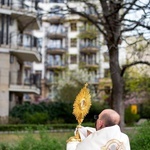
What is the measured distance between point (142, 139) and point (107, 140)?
470 centimetres

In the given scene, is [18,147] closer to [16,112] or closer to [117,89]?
[117,89]

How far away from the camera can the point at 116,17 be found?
14539 millimetres

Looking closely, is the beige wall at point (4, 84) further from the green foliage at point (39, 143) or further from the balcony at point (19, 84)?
the green foliage at point (39, 143)

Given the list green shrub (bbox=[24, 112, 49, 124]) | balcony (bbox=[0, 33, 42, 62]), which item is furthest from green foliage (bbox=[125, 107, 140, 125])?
balcony (bbox=[0, 33, 42, 62])

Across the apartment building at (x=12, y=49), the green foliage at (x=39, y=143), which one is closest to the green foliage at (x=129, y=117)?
the apartment building at (x=12, y=49)

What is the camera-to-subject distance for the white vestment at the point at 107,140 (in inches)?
173

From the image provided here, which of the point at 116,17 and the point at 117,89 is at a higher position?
the point at 116,17

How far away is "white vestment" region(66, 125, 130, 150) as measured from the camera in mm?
4398

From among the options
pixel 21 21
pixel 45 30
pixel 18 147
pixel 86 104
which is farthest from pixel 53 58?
pixel 86 104

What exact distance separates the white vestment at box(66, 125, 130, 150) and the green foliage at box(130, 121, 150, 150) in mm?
4419

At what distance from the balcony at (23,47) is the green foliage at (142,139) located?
25254 mm

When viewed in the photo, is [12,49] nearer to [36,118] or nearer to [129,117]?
[36,118]

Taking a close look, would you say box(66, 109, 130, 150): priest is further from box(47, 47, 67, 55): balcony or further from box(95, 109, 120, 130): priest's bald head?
box(47, 47, 67, 55): balcony

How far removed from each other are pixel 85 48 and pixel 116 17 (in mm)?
50185
